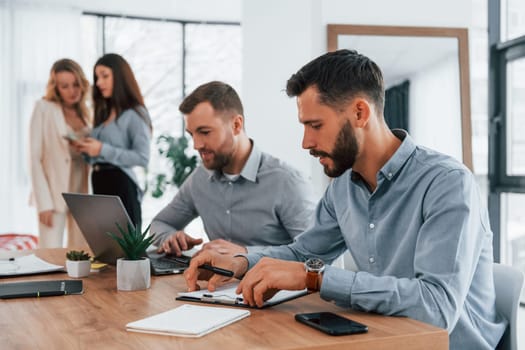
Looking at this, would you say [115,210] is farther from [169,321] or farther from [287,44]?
[287,44]

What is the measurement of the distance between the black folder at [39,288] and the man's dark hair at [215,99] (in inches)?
37.2

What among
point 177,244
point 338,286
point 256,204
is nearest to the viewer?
point 338,286

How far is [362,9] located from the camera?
155 inches

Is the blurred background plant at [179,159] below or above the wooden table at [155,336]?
above

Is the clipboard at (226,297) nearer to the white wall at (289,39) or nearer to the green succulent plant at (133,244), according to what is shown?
the green succulent plant at (133,244)

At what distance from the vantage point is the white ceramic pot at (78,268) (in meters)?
1.81

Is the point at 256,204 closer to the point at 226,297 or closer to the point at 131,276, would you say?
the point at 131,276

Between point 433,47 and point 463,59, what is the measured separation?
22 cm

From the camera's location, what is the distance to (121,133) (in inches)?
139

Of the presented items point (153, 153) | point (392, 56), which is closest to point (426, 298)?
point (392, 56)

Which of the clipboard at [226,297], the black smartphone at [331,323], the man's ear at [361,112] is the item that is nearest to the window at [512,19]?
the man's ear at [361,112]

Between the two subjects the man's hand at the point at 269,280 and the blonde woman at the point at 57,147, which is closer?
the man's hand at the point at 269,280

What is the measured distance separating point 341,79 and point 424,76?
2601 millimetres

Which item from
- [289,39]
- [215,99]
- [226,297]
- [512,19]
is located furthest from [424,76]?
[226,297]
